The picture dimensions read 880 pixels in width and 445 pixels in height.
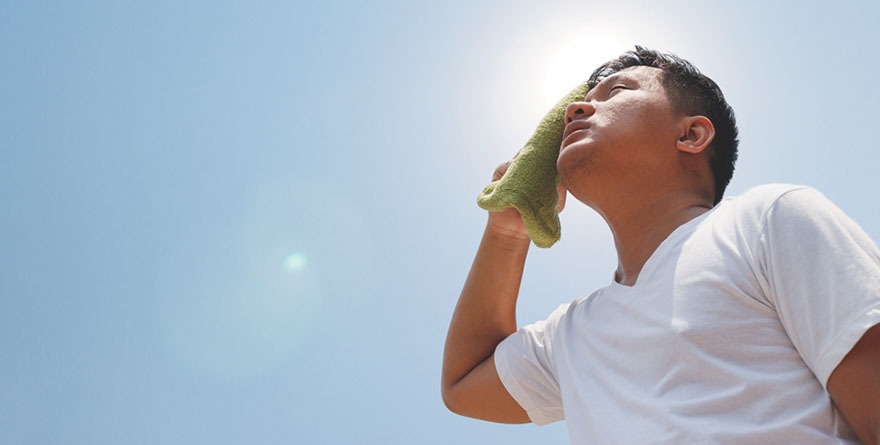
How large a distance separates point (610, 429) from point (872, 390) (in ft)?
2.08

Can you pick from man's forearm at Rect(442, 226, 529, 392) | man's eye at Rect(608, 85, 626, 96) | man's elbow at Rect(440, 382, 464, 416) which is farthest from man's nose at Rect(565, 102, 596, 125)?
man's elbow at Rect(440, 382, 464, 416)

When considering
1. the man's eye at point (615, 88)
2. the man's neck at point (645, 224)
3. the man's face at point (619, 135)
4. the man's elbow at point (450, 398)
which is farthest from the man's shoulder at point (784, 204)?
the man's elbow at point (450, 398)

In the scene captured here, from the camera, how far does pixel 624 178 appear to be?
→ 8.03 feet

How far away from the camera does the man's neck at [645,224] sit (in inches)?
92.8

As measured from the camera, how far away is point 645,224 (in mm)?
2414

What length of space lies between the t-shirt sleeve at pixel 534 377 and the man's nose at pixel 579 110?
2.49 feet

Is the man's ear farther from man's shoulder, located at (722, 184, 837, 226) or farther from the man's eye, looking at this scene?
man's shoulder, located at (722, 184, 837, 226)

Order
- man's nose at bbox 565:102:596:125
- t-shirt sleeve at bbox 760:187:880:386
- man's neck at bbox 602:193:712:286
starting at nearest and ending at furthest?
t-shirt sleeve at bbox 760:187:880:386 < man's neck at bbox 602:193:712:286 < man's nose at bbox 565:102:596:125

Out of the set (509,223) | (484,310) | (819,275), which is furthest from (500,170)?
(819,275)

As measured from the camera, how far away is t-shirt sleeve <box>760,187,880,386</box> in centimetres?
155

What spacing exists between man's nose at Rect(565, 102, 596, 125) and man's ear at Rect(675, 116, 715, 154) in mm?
320

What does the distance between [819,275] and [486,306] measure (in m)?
1.39

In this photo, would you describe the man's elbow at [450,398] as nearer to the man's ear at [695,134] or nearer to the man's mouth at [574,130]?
the man's mouth at [574,130]

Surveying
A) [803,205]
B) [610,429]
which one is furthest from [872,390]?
[610,429]
